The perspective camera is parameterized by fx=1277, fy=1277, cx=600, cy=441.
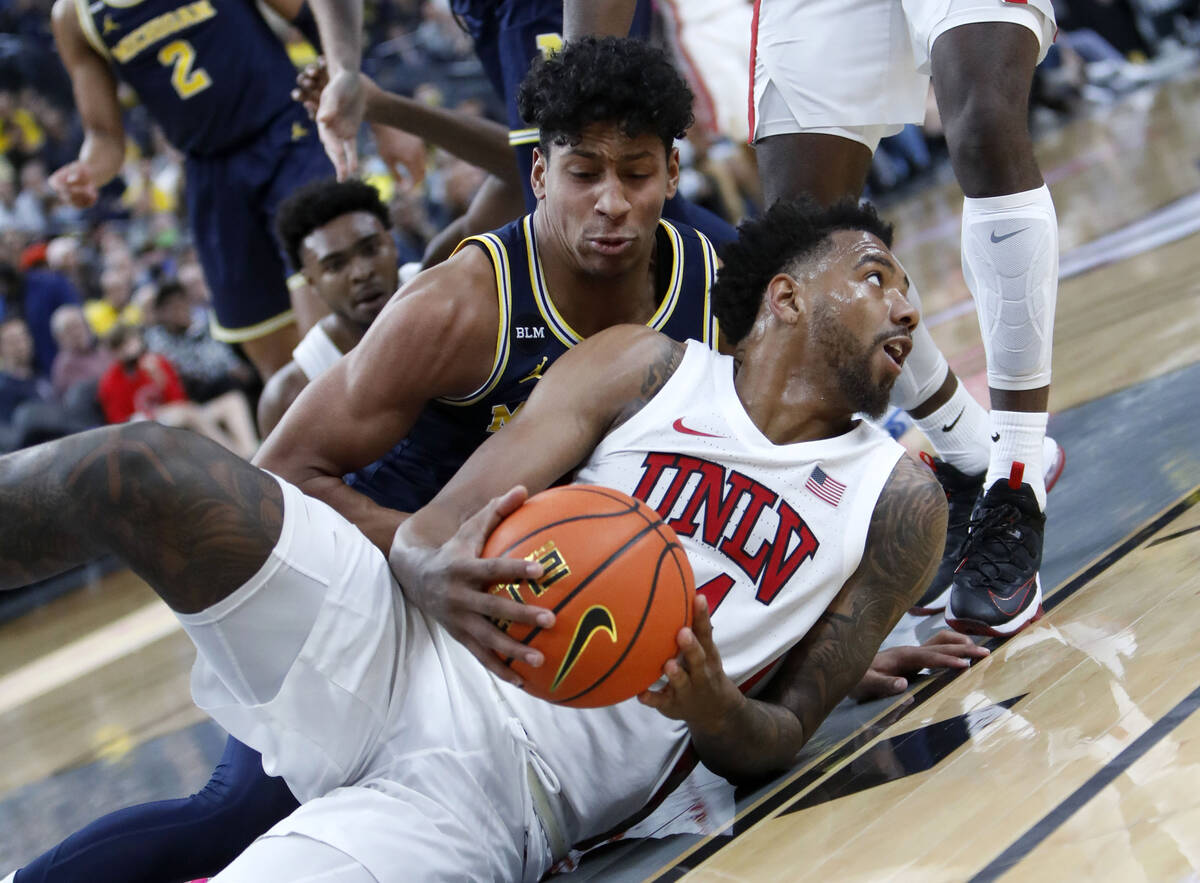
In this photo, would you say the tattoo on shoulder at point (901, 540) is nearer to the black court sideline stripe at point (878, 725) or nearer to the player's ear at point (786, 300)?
the black court sideline stripe at point (878, 725)

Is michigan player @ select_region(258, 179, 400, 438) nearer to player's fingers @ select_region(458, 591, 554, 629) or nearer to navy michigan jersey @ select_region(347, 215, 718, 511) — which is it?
navy michigan jersey @ select_region(347, 215, 718, 511)

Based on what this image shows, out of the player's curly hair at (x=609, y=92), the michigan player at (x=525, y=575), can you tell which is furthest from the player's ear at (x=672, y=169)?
the michigan player at (x=525, y=575)

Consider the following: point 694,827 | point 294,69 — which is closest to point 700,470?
point 694,827

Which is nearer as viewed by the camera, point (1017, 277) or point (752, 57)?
point (1017, 277)

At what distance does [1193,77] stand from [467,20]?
14.2 m

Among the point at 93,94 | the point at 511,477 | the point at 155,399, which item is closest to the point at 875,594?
the point at 511,477

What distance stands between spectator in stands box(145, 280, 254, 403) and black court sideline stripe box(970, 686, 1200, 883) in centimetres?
753

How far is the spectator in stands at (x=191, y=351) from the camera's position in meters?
8.66

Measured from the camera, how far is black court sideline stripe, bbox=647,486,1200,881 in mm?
2148

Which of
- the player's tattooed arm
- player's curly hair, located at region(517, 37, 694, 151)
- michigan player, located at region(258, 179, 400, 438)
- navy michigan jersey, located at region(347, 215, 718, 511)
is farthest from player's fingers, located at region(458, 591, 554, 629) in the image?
michigan player, located at region(258, 179, 400, 438)

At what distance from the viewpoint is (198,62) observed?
5.36m

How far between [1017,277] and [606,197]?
103cm

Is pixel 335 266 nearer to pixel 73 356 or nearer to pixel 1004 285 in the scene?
pixel 1004 285

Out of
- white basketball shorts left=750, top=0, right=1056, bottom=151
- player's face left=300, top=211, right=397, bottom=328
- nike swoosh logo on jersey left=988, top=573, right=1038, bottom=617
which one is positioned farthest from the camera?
player's face left=300, top=211, right=397, bottom=328
